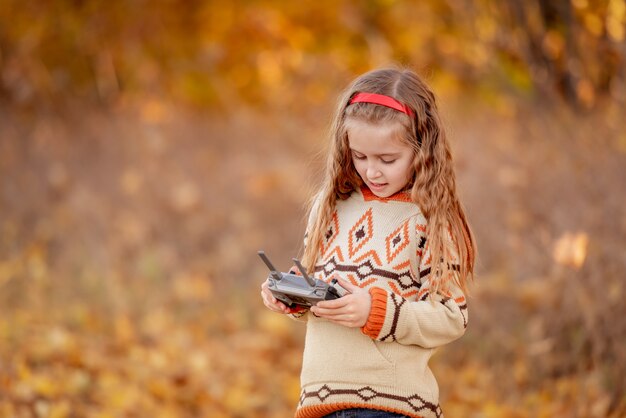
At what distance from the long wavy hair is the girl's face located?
0.06 feet

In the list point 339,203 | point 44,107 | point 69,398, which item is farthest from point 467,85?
point 339,203

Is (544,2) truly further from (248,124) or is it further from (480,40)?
(248,124)

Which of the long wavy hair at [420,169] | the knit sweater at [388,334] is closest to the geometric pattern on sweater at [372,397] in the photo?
the knit sweater at [388,334]

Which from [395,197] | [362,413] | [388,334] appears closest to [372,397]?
[362,413]

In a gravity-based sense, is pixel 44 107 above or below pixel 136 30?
below

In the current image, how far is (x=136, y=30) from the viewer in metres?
9.95

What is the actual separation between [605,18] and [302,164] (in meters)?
3.75

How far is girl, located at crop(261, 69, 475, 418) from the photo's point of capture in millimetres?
2246

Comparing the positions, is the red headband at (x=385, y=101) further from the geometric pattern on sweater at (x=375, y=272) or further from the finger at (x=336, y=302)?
the finger at (x=336, y=302)

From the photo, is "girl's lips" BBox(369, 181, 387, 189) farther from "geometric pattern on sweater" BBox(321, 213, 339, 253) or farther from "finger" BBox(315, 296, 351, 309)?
"finger" BBox(315, 296, 351, 309)

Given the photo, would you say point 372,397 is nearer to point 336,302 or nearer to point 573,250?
point 336,302

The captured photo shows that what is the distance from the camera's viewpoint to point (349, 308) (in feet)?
7.10

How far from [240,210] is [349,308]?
5.12 m

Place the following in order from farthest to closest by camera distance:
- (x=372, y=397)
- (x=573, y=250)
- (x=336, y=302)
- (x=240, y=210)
Answer: (x=240, y=210) < (x=573, y=250) < (x=372, y=397) < (x=336, y=302)
